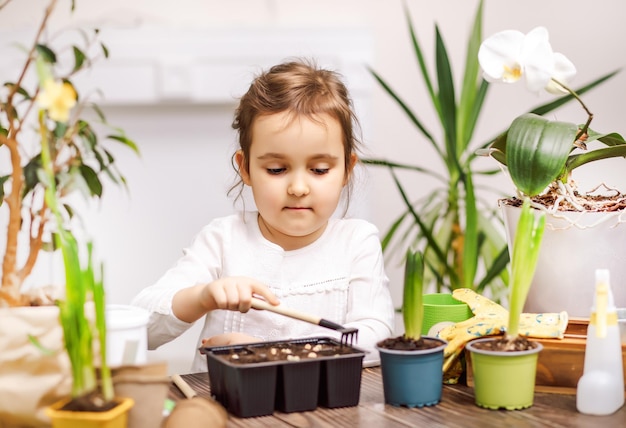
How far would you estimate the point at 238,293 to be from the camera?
115 centimetres

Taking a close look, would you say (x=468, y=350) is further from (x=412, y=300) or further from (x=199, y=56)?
(x=199, y=56)

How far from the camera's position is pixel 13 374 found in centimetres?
90

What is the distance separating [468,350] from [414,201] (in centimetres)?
161

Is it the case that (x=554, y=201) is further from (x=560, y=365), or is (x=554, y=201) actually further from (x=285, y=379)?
(x=285, y=379)

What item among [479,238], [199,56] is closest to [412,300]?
[479,238]

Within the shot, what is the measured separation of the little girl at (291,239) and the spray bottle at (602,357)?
1.22 ft

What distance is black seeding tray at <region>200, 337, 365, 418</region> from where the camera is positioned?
1015 millimetres

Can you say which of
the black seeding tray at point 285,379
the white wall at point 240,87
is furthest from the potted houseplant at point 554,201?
the white wall at point 240,87

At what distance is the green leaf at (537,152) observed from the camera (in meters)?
1.30

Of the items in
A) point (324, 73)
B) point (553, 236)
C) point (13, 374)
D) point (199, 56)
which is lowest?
point (13, 374)

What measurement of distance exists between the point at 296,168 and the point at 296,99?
0.13m

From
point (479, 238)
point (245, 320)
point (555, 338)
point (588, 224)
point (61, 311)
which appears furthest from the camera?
point (479, 238)

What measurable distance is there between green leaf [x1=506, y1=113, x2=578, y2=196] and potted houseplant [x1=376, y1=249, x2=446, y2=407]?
0.37 m

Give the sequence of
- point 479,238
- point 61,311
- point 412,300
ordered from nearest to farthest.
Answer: point 61,311 → point 412,300 → point 479,238
